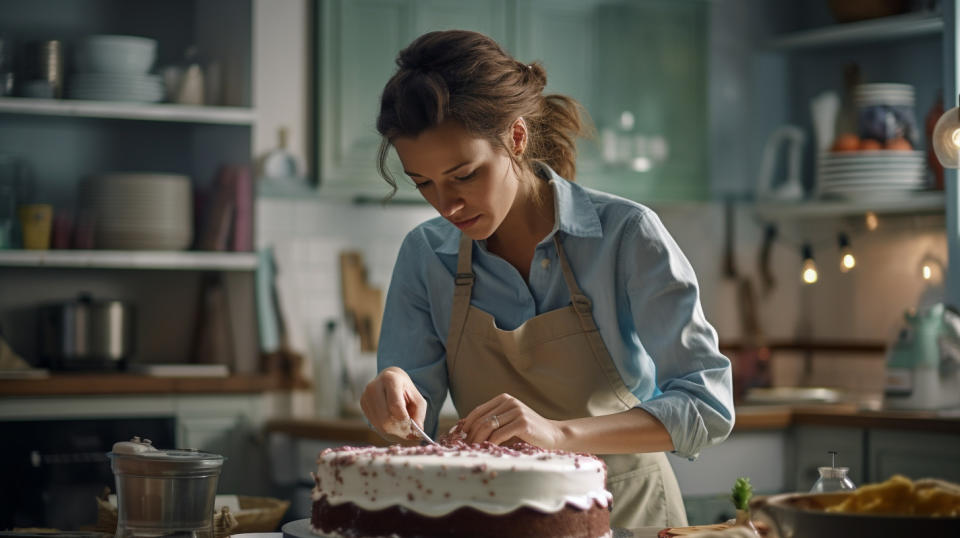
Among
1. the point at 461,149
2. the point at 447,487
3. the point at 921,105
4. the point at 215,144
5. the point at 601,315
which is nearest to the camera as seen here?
the point at 447,487

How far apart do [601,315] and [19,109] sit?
2.64 meters

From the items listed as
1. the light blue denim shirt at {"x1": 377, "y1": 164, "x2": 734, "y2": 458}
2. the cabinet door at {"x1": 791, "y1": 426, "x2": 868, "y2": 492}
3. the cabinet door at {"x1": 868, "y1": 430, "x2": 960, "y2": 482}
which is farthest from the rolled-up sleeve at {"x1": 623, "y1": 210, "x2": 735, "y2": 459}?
the cabinet door at {"x1": 791, "y1": 426, "x2": 868, "y2": 492}

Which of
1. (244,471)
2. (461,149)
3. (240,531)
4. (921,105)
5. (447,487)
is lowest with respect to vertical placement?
(244,471)

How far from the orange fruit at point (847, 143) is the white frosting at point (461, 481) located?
3.06 metres

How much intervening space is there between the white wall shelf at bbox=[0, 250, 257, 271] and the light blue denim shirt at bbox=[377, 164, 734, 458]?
2.01 metres

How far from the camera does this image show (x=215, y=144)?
13.9 feet

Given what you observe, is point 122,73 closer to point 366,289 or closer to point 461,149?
point 366,289

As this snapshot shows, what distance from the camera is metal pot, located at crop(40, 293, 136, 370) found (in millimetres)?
3980

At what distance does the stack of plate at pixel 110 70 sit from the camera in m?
4.01

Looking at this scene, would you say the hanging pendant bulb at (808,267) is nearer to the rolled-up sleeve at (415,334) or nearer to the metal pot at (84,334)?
the metal pot at (84,334)

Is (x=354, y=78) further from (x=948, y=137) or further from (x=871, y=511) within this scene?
(x=871, y=511)

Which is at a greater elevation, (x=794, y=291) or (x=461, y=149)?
(x=461, y=149)

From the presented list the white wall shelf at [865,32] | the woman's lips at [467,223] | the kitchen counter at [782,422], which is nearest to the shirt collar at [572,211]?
the woman's lips at [467,223]

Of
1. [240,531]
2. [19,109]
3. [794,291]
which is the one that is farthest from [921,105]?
[240,531]
